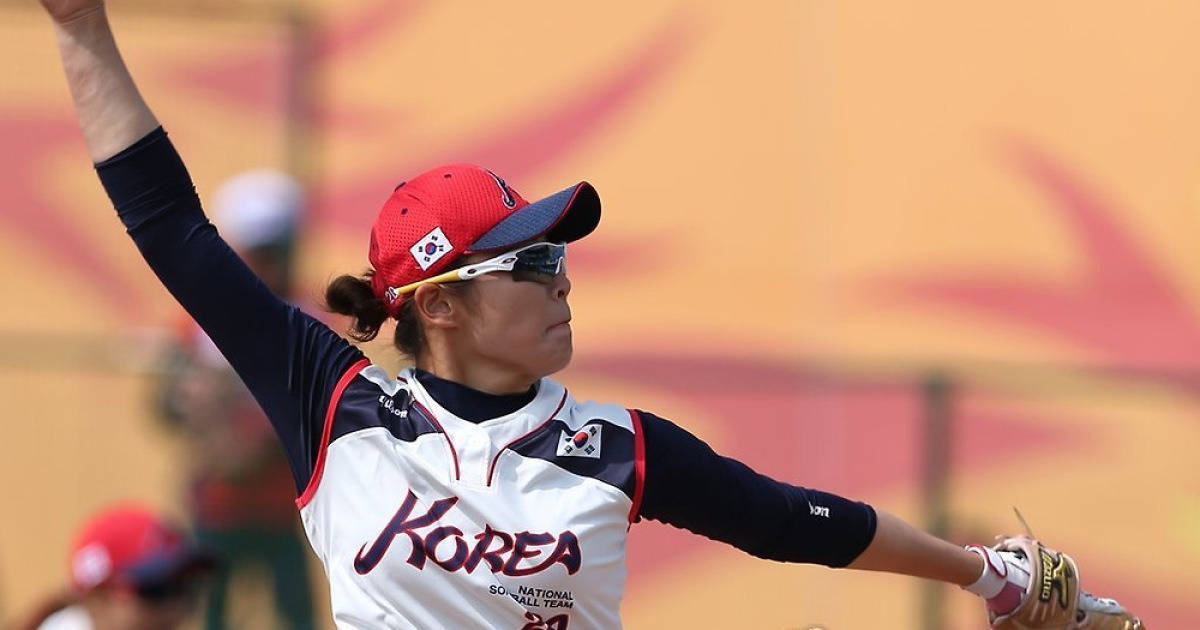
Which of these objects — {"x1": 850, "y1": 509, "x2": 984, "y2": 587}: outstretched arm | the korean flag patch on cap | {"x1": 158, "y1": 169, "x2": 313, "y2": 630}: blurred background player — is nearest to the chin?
the korean flag patch on cap

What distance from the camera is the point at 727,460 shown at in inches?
125

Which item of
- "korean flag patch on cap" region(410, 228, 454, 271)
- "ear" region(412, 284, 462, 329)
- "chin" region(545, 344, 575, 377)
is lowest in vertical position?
"chin" region(545, 344, 575, 377)

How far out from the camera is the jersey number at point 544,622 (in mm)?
2994

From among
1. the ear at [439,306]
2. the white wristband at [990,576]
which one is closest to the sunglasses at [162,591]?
the ear at [439,306]

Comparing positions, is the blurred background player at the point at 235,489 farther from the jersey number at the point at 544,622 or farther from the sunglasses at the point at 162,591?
the jersey number at the point at 544,622

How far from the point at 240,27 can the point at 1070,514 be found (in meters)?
4.23

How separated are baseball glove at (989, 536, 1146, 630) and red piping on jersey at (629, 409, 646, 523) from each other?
81 centimetres

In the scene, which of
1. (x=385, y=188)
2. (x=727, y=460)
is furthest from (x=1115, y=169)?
(x=727, y=460)

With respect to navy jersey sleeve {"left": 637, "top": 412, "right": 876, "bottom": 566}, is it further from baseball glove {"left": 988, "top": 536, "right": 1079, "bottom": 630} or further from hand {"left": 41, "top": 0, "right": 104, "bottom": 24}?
hand {"left": 41, "top": 0, "right": 104, "bottom": 24}

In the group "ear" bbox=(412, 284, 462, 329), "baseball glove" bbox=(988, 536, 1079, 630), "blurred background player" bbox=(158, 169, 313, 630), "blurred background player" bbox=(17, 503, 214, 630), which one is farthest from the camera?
"blurred background player" bbox=(158, 169, 313, 630)

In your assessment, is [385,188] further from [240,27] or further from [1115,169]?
[1115,169]

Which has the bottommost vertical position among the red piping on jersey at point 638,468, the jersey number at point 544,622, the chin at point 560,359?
the jersey number at point 544,622

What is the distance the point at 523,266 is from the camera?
10.3ft

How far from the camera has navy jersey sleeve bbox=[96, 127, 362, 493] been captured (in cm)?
298
